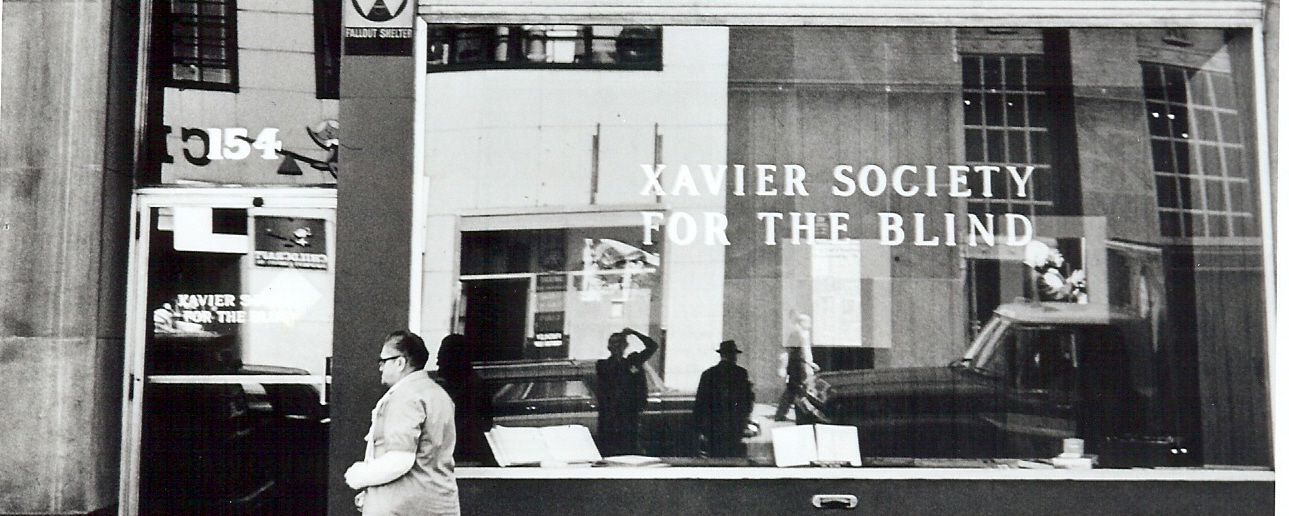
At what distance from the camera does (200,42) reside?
7.07m

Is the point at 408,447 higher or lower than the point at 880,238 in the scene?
lower

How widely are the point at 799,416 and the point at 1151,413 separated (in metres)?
2.13

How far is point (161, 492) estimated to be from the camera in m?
6.83

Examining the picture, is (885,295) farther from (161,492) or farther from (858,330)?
(161,492)

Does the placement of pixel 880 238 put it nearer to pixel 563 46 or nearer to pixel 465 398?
pixel 563 46

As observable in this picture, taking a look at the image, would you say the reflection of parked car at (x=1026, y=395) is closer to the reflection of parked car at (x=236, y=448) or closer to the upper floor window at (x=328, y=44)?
the reflection of parked car at (x=236, y=448)

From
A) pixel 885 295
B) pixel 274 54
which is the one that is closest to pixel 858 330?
pixel 885 295

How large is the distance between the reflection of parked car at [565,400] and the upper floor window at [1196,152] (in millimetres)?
3198

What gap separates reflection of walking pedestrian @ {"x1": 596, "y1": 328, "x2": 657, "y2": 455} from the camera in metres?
6.64

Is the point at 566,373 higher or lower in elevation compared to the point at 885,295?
lower

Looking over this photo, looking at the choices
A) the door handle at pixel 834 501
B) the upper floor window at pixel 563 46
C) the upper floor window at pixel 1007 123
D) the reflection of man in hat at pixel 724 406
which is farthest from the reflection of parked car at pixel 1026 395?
the upper floor window at pixel 563 46

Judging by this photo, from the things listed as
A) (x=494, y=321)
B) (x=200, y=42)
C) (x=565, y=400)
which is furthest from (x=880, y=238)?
(x=200, y=42)

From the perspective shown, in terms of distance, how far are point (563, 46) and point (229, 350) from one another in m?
2.81

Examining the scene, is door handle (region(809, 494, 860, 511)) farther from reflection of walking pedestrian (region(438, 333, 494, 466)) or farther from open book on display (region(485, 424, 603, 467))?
reflection of walking pedestrian (region(438, 333, 494, 466))
